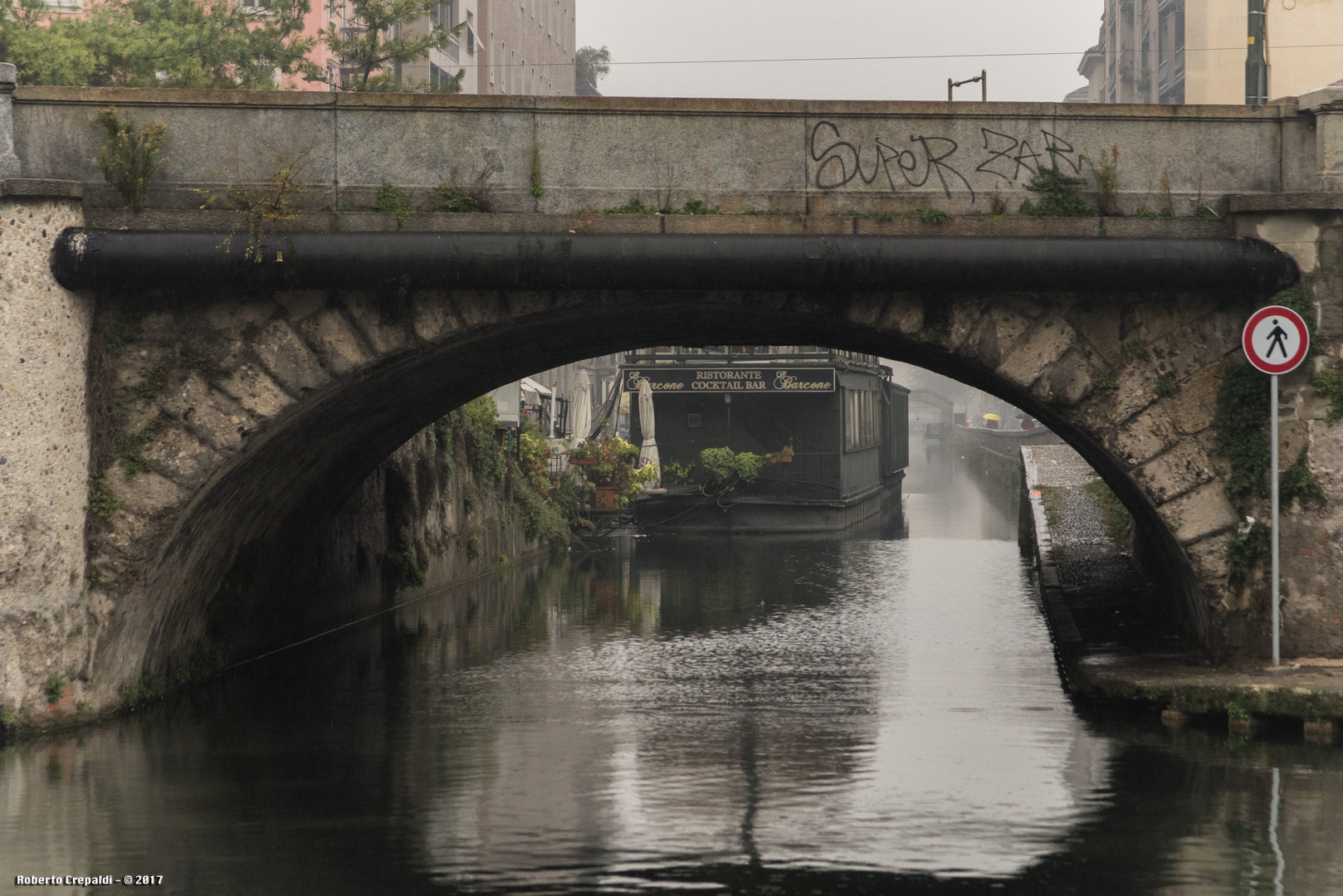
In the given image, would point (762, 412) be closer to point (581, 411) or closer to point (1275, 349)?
point (581, 411)

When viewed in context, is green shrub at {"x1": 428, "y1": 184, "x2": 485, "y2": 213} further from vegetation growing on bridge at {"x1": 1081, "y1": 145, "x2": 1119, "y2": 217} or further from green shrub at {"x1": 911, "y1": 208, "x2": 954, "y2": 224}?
vegetation growing on bridge at {"x1": 1081, "y1": 145, "x2": 1119, "y2": 217}

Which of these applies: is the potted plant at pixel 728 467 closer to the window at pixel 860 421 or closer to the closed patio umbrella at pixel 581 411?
the closed patio umbrella at pixel 581 411

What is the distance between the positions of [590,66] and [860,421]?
43.4 m

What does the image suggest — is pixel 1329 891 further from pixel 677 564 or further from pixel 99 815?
pixel 677 564

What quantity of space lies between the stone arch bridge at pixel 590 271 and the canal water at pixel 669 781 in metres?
1.38

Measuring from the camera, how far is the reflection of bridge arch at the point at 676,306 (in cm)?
929

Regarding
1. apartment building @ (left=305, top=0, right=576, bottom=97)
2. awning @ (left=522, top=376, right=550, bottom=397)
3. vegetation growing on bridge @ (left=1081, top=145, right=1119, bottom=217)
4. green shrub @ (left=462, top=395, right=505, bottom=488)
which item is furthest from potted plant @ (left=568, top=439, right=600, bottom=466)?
vegetation growing on bridge @ (left=1081, top=145, right=1119, bottom=217)

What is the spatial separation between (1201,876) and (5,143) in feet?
28.3

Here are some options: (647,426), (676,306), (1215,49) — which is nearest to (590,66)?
(1215,49)

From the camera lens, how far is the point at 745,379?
103ft

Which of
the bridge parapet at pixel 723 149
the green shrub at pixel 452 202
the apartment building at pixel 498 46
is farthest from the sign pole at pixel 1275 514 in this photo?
the apartment building at pixel 498 46

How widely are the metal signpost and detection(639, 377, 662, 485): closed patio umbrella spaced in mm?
19928

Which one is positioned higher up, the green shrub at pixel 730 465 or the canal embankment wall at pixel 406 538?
the green shrub at pixel 730 465

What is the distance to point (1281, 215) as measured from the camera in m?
9.63
